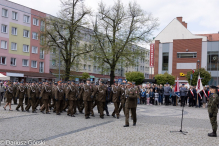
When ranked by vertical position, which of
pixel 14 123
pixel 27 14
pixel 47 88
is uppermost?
pixel 27 14

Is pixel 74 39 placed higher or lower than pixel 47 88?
higher

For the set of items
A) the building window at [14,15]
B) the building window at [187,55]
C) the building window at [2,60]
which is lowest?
the building window at [2,60]

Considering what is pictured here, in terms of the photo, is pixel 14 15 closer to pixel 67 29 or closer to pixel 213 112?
pixel 67 29

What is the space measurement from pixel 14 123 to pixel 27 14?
39.6 m

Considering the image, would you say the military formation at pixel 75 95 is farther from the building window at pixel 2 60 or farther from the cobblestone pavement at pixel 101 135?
the building window at pixel 2 60

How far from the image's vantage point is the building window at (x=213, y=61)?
4636cm

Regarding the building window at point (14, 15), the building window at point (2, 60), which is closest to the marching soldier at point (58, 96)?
the building window at point (2, 60)

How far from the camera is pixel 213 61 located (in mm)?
46656

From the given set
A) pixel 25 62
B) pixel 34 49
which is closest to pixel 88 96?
pixel 25 62

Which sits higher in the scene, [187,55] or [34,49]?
[34,49]

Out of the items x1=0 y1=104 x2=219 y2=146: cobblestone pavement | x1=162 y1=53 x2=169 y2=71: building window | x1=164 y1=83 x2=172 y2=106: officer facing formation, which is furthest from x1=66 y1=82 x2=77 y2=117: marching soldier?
x1=162 y1=53 x2=169 y2=71: building window

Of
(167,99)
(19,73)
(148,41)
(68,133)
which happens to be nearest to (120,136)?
(68,133)

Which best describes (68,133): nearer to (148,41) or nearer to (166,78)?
(148,41)

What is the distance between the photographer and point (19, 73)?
1737 inches
